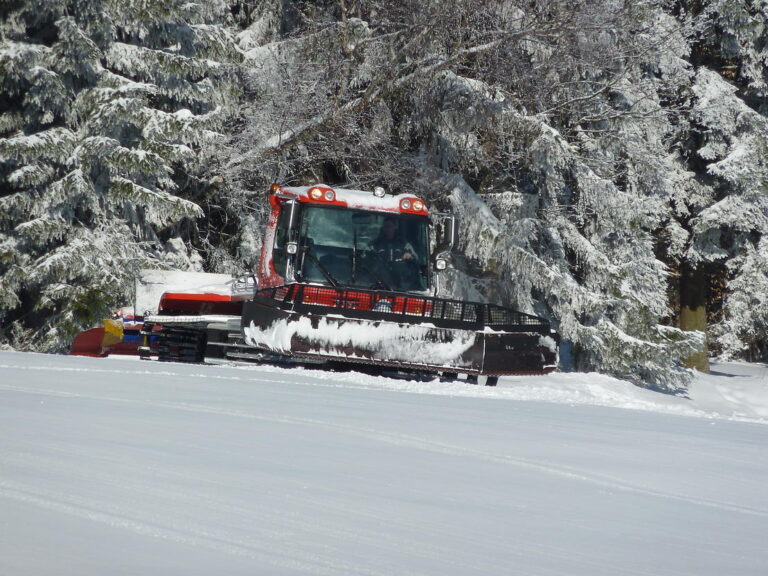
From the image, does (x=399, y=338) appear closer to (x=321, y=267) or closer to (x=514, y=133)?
(x=321, y=267)

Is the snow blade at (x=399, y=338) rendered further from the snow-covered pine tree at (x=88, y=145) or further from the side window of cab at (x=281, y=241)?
the snow-covered pine tree at (x=88, y=145)

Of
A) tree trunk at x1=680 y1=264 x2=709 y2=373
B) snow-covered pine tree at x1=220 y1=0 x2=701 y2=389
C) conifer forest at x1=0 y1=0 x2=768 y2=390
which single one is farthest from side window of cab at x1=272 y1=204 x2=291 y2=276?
tree trunk at x1=680 y1=264 x2=709 y2=373

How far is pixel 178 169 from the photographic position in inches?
728

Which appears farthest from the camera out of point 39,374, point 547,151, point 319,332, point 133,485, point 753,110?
point 753,110

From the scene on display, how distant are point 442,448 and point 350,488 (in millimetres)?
1104

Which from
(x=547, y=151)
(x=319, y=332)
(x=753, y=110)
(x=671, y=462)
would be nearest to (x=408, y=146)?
(x=547, y=151)

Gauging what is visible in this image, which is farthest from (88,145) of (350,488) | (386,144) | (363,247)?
(350,488)

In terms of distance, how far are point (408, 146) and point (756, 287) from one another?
22.8ft

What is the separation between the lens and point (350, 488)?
3844mm

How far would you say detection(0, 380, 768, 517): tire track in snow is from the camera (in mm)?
4227

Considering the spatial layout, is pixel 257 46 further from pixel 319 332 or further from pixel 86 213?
pixel 319 332

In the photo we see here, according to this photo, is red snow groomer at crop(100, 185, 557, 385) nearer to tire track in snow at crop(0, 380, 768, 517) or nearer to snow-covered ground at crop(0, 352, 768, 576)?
snow-covered ground at crop(0, 352, 768, 576)

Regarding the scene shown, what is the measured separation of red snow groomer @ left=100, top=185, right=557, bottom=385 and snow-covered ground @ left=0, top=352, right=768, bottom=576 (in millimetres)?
3403

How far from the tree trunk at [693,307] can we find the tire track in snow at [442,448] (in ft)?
55.7
